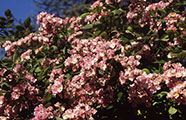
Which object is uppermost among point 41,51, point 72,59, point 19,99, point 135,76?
point 41,51

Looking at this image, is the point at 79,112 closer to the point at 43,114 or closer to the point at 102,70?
the point at 43,114

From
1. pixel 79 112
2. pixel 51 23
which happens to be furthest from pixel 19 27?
pixel 79 112

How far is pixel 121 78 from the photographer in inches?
90.4

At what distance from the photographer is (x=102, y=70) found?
2258 mm

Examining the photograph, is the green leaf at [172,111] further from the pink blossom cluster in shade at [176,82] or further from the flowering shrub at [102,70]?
the pink blossom cluster in shade at [176,82]

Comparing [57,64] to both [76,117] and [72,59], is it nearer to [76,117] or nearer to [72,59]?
[72,59]

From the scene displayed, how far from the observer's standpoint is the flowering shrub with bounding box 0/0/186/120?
2316mm

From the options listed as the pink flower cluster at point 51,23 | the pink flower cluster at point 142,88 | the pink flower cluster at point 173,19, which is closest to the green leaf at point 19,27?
the pink flower cluster at point 51,23

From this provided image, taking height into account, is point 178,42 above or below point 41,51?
below

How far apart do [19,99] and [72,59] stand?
0.66 metres

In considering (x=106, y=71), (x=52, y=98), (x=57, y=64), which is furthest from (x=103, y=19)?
(x=52, y=98)

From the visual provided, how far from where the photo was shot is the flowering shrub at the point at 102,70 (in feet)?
7.60

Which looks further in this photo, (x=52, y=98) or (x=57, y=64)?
(x=57, y=64)

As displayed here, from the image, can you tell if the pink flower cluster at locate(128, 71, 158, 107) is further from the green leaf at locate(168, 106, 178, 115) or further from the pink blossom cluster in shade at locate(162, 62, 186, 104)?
the green leaf at locate(168, 106, 178, 115)
